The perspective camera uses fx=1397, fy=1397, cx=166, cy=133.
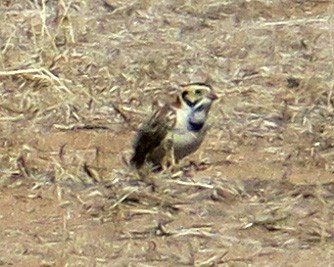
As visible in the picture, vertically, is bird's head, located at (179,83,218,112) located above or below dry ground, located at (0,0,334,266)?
above

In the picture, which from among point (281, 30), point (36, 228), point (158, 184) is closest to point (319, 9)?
point (281, 30)

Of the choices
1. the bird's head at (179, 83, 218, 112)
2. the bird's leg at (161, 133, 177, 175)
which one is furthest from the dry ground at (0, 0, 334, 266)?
the bird's head at (179, 83, 218, 112)

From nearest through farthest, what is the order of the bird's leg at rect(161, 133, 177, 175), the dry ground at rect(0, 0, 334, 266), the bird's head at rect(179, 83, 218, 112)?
the dry ground at rect(0, 0, 334, 266) < the bird's leg at rect(161, 133, 177, 175) < the bird's head at rect(179, 83, 218, 112)

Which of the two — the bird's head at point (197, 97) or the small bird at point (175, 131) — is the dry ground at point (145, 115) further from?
the bird's head at point (197, 97)

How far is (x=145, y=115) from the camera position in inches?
349

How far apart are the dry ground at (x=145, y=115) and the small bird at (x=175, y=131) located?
0.10 meters

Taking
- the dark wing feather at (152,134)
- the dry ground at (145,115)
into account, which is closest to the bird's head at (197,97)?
the dark wing feather at (152,134)

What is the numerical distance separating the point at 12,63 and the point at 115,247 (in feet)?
8.59

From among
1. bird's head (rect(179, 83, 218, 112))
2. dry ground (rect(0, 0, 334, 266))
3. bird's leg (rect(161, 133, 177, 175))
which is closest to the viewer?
dry ground (rect(0, 0, 334, 266))

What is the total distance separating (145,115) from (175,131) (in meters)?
0.54

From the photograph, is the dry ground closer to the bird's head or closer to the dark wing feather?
the dark wing feather

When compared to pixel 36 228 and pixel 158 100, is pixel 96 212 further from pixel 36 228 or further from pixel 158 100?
pixel 158 100

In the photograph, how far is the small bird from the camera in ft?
27.1

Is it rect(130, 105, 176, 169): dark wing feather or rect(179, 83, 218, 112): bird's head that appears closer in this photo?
rect(130, 105, 176, 169): dark wing feather
